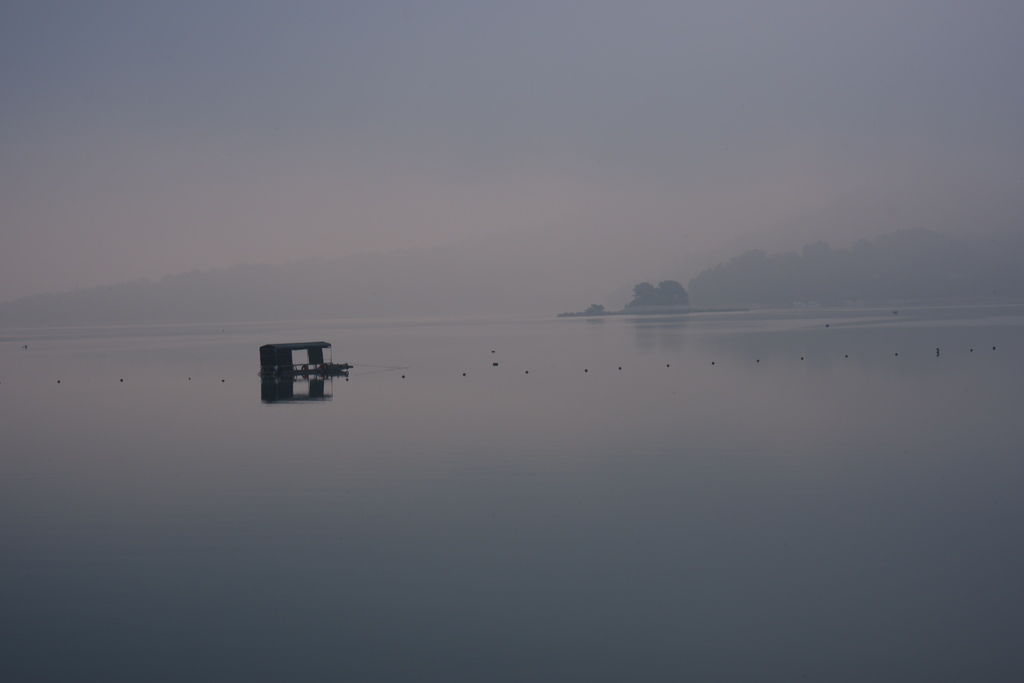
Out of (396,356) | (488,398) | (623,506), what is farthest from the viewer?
(396,356)

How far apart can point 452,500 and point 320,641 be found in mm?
7046

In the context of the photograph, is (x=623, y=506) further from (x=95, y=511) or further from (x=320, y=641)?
(x=95, y=511)

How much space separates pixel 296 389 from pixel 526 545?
3081 cm

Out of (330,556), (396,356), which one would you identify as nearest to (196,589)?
(330,556)

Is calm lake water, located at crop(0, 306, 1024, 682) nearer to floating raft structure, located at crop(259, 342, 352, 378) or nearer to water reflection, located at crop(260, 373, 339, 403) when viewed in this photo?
water reflection, located at crop(260, 373, 339, 403)

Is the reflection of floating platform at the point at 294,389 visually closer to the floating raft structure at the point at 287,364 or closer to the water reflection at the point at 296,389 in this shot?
the water reflection at the point at 296,389

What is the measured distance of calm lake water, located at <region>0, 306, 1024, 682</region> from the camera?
10094 mm

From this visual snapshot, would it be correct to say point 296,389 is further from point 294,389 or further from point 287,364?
point 287,364

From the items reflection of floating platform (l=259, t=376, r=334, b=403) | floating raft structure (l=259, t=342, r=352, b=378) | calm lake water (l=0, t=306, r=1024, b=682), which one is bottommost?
calm lake water (l=0, t=306, r=1024, b=682)

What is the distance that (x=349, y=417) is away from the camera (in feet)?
103

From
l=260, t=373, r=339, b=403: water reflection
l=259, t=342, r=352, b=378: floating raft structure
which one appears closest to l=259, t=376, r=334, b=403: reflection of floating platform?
l=260, t=373, r=339, b=403: water reflection

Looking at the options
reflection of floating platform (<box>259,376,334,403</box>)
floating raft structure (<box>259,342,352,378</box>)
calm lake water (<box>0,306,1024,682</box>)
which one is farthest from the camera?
floating raft structure (<box>259,342,352,378</box>)

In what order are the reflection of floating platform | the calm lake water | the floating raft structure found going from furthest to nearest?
the floating raft structure < the reflection of floating platform < the calm lake water

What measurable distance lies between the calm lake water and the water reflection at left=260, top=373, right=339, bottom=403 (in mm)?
6882
